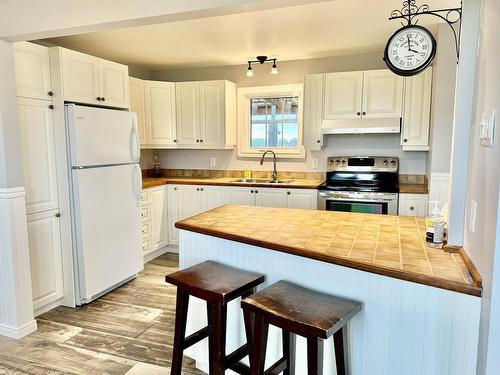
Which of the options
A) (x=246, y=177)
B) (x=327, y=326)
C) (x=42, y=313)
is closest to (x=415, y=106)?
(x=246, y=177)

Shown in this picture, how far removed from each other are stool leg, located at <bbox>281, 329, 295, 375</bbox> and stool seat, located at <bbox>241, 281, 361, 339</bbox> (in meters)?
0.25

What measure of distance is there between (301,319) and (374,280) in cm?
37

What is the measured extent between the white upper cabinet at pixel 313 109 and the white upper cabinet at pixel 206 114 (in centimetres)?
98

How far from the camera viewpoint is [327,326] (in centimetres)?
130

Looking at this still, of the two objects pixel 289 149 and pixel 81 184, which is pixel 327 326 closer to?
pixel 81 184

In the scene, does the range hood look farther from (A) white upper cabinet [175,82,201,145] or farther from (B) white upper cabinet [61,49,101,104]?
(B) white upper cabinet [61,49,101,104]

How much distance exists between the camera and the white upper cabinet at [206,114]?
4473 millimetres

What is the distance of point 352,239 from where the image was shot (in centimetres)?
185

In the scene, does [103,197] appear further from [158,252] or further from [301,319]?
[301,319]

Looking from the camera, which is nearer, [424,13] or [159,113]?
[424,13]

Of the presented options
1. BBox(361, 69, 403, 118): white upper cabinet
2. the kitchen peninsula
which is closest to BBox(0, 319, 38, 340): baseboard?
the kitchen peninsula

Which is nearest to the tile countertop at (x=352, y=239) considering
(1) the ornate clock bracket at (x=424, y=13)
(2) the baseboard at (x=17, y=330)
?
(1) the ornate clock bracket at (x=424, y=13)

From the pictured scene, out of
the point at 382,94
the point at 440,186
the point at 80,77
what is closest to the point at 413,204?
the point at 440,186

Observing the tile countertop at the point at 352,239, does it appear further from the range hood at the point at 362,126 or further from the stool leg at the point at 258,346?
the range hood at the point at 362,126
